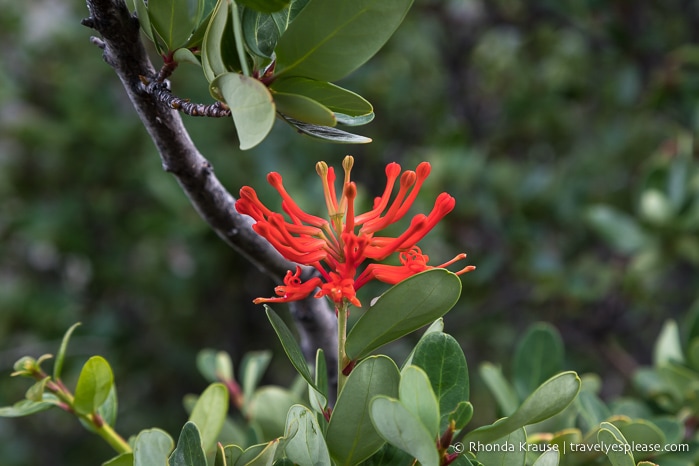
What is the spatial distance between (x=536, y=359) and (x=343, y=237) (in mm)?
444

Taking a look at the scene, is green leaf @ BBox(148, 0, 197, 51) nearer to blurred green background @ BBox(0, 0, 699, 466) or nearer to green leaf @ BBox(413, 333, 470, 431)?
green leaf @ BBox(413, 333, 470, 431)

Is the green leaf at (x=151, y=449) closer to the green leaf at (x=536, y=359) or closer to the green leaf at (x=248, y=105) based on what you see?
the green leaf at (x=248, y=105)

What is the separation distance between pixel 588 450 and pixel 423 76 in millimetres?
2362

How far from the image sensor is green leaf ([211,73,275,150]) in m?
0.43

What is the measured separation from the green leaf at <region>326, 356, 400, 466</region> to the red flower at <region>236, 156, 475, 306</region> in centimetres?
5

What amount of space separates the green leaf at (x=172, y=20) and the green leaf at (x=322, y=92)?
8cm

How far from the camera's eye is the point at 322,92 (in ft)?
1.69

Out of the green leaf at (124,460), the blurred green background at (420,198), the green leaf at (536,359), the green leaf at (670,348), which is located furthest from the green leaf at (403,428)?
the blurred green background at (420,198)

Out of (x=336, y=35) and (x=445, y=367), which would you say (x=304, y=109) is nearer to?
(x=336, y=35)

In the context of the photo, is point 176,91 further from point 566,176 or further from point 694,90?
point 694,90

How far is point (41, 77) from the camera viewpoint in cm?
257

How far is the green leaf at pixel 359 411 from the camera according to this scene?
0.50m

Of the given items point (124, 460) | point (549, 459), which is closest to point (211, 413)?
point (124, 460)

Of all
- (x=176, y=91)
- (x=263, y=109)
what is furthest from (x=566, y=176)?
(x=263, y=109)
